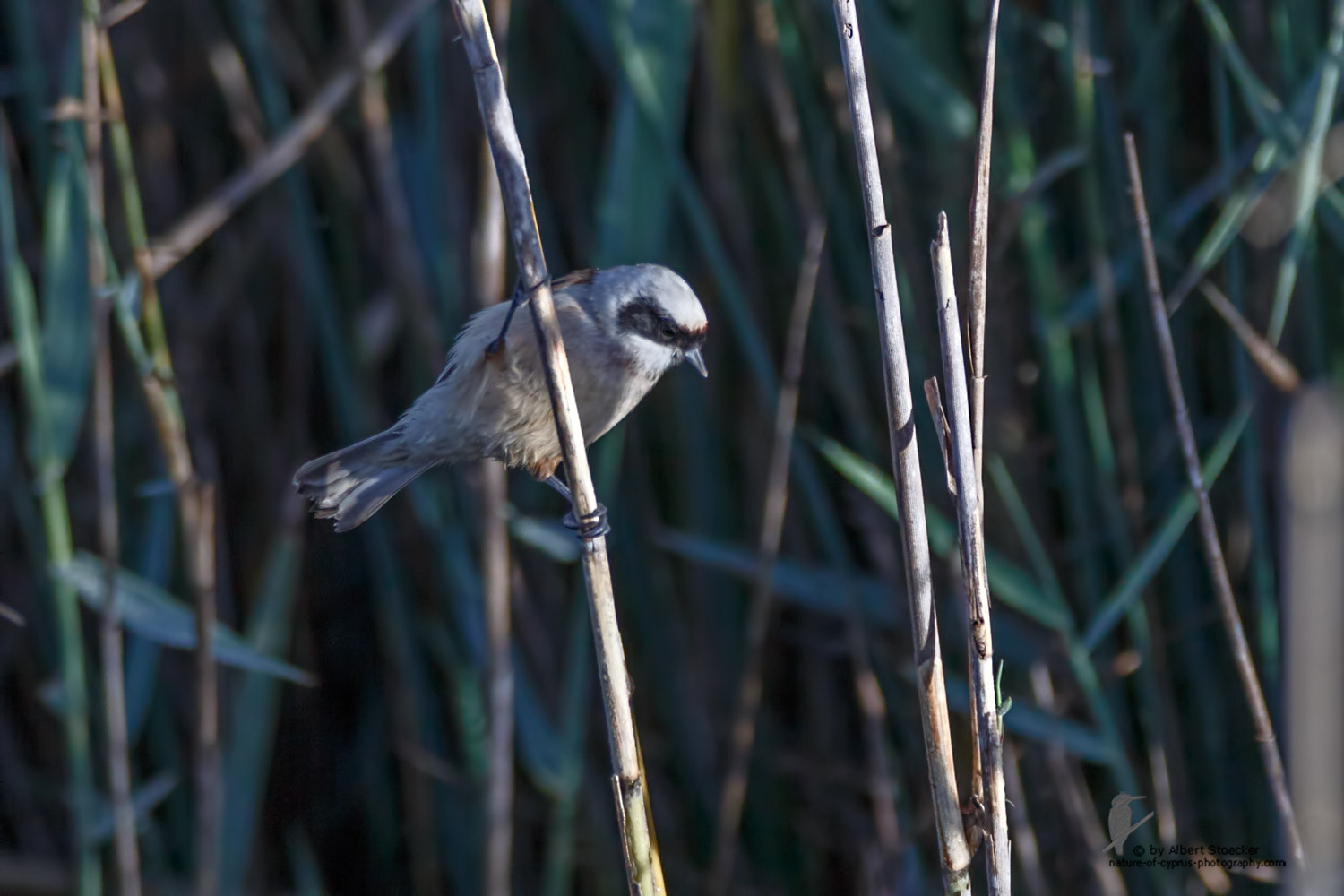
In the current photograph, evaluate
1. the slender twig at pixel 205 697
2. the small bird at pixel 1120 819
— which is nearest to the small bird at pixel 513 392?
the slender twig at pixel 205 697

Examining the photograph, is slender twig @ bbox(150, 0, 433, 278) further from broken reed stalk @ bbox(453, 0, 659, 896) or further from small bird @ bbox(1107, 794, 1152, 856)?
small bird @ bbox(1107, 794, 1152, 856)

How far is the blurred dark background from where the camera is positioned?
168 centimetres

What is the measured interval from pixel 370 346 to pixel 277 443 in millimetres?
252

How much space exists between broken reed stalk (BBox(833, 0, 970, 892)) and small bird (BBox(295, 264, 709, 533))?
0.68 metres

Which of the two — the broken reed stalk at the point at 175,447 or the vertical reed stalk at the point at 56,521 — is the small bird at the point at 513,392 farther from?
the vertical reed stalk at the point at 56,521

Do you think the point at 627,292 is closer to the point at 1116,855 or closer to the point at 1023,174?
the point at 1023,174

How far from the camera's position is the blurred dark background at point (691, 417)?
1683mm

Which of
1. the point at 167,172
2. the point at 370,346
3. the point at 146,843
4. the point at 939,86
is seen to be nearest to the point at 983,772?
the point at 939,86

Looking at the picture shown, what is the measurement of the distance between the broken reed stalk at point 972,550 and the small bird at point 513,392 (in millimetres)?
704

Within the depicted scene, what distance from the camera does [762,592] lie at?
175cm

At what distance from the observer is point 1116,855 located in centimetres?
171

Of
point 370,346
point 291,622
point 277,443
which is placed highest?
point 370,346

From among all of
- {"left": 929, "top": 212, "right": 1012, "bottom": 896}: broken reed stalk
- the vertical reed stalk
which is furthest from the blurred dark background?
{"left": 929, "top": 212, "right": 1012, "bottom": 896}: broken reed stalk

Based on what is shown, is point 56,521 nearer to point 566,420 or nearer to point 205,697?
point 205,697
